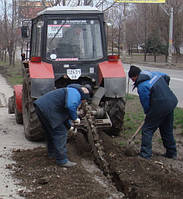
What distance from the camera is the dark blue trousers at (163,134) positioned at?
672 cm

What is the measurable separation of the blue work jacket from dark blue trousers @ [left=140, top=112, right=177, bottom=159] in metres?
0.16

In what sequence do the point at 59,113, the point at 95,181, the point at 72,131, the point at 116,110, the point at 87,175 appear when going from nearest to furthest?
the point at 95,181, the point at 87,175, the point at 59,113, the point at 72,131, the point at 116,110

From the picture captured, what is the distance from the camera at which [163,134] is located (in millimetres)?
7109

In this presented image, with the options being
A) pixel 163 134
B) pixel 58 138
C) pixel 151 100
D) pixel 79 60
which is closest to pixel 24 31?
pixel 79 60

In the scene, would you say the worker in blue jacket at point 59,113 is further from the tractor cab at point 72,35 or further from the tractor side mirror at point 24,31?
the tractor side mirror at point 24,31

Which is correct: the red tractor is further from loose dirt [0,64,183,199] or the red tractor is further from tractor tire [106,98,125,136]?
loose dirt [0,64,183,199]

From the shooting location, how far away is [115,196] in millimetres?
5156

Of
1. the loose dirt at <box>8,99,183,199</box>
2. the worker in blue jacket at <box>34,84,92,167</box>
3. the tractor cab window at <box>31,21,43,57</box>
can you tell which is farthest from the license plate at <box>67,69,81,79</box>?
the worker in blue jacket at <box>34,84,92,167</box>

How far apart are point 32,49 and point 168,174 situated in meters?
5.05

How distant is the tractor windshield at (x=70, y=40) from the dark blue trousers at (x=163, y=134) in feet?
6.80

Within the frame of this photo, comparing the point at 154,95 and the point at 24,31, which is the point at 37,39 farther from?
the point at 154,95

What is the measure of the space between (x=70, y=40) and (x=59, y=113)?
7.08ft

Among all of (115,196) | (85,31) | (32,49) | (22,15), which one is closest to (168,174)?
(115,196)

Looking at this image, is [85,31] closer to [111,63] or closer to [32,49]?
[111,63]
